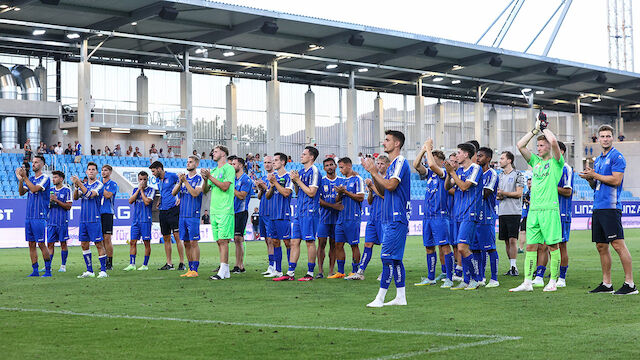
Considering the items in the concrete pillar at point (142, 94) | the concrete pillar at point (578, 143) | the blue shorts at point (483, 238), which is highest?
the concrete pillar at point (142, 94)

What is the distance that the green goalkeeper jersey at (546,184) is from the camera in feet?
37.3

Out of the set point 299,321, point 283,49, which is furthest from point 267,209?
point 283,49

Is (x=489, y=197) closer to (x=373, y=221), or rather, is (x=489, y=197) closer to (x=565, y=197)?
(x=565, y=197)

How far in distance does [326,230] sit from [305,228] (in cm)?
54

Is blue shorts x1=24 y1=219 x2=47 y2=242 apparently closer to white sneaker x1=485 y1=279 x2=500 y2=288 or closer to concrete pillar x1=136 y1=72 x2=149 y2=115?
white sneaker x1=485 y1=279 x2=500 y2=288

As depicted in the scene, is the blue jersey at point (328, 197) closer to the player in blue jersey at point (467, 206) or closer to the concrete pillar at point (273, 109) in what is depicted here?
the player in blue jersey at point (467, 206)

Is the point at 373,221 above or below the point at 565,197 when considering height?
below

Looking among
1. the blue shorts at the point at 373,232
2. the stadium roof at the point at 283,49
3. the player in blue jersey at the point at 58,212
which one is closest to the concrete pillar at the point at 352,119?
the stadium roof at the point at 283,49

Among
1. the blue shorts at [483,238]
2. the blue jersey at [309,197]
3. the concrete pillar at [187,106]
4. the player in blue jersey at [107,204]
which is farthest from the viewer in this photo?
the concrete pillar at [187,106]

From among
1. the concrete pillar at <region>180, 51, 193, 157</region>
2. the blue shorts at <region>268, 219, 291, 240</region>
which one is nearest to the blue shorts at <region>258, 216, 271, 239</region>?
the blue shorts at <region>268, 219, 291, 240</region>

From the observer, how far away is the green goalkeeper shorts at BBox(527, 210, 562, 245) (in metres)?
11.2

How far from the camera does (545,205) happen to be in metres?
11.4

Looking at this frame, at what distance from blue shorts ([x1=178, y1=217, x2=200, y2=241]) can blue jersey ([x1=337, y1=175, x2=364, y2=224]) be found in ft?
9.59

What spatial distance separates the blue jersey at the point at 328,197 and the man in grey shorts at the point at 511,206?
9.74 ft
